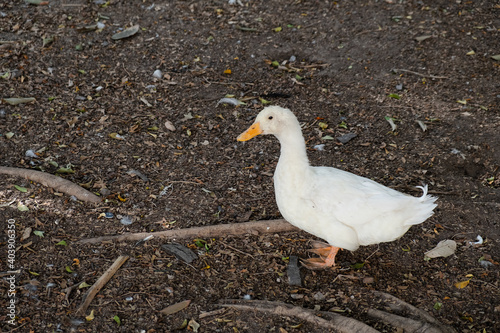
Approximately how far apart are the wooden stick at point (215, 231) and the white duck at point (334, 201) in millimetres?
489

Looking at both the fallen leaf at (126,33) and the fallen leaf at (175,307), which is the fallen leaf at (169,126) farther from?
the fallen leaf at (175,307)

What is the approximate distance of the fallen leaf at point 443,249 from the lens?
431cm

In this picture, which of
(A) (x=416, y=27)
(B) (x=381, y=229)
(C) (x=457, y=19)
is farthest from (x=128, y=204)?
(C) (x=457, y=19)

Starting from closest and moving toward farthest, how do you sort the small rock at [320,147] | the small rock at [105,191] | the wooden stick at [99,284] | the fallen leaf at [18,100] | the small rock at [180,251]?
the wooden stick at [99,284]
the small rock at [180,251]
the small rock at [105,191]
the small rock at [320,147]
the fallen leaf at [18,100]

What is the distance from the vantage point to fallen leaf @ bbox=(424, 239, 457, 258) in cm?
431

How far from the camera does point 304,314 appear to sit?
371 centimetres

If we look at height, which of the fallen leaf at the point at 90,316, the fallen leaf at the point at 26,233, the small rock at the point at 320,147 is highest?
the fallen leaf at the point at 26,233

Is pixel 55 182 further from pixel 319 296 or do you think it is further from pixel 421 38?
pixel 421 38

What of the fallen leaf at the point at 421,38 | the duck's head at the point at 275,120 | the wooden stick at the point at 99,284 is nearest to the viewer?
the wooden stick at the point at 99,284

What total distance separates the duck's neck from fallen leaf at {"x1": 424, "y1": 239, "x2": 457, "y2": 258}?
1334mm

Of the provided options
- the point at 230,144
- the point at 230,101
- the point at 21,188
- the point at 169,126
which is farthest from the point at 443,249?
the point at 21,188

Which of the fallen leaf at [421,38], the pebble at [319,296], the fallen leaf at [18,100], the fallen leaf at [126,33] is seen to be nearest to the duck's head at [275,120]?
the pebble at [319,296]

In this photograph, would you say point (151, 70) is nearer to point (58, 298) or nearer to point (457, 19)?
point (58, 298)

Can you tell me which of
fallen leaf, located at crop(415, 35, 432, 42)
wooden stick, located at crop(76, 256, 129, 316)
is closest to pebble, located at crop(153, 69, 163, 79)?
wooden stick, located at crop(76, 256, 129, 316)
